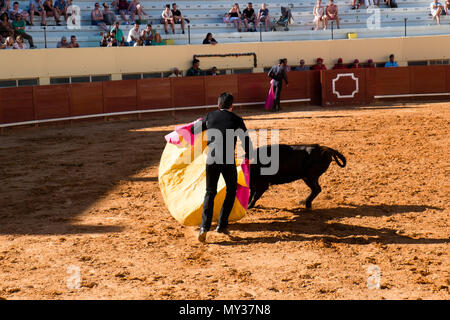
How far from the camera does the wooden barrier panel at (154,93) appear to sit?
1711 cm

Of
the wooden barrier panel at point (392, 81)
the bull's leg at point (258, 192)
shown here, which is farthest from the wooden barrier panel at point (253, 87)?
the bull's leg at point (258, 192)

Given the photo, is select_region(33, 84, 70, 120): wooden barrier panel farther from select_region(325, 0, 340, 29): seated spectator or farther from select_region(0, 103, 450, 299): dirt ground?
select_region(325, 0, 340, 29): seated spectator

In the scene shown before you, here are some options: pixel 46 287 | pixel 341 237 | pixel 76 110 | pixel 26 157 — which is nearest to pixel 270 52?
pixel 76 110

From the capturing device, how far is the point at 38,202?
7.31 metres

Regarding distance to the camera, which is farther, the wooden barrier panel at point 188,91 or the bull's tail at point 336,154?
the wooden barrier panel at point 188,91

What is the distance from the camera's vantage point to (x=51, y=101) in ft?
50.6

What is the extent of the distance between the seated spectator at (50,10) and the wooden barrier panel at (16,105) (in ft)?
9.76

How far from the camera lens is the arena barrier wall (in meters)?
15.3

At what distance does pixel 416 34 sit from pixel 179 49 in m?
8.04

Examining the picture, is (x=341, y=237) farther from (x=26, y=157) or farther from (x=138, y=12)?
(x=138, y=12)

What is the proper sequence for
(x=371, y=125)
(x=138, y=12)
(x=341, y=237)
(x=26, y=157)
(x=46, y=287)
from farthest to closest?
(x=138, y=12) → (x=371, y=125) → (x=26, y=157) → (x=341, y=237) → (x=46, y=287)

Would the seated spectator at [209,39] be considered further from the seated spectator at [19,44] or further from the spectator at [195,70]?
the seated spectator at [19,44]

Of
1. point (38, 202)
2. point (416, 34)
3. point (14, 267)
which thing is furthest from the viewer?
point (416, 34)

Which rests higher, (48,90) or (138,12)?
(138,12)
